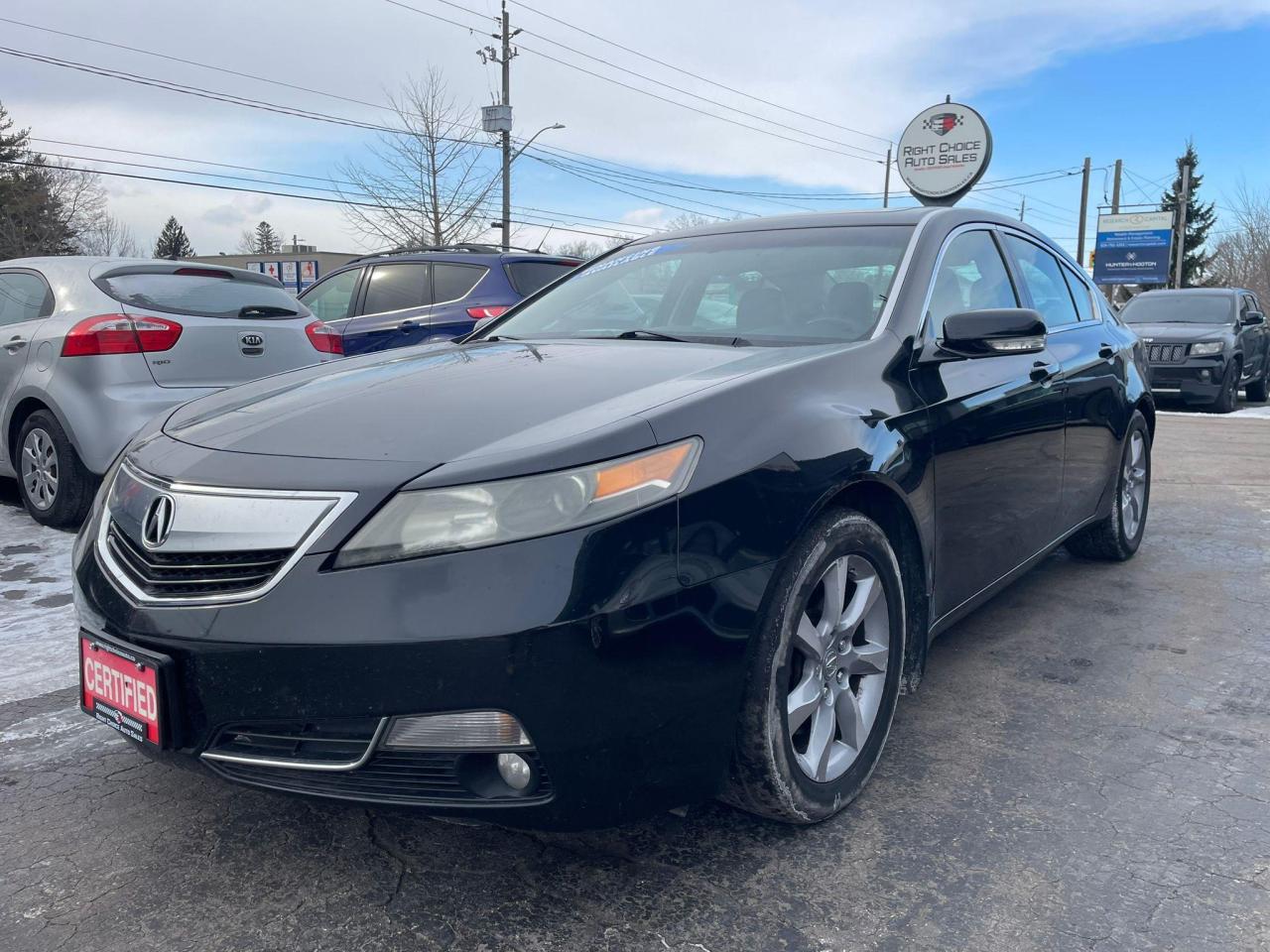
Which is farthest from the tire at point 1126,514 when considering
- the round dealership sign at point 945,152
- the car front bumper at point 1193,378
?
the car front bumper at point 1193,378

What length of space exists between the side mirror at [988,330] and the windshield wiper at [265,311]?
13.6ft

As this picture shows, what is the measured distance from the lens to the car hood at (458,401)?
6.73 feet

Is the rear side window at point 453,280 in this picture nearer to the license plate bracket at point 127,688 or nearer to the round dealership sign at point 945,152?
the round dealership sign at point 945,152

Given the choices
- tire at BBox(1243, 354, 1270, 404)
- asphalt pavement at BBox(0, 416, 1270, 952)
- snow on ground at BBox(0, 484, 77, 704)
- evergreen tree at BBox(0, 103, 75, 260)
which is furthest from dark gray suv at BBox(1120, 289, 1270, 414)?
evergreen tree at BBox(0, 103, 75, 260)

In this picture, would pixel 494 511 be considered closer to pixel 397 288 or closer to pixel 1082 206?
pixel 397 288

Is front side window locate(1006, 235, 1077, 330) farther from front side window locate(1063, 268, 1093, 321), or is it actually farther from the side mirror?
the side mirror

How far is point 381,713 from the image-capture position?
1.83 meters

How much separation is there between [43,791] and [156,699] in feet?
2.98

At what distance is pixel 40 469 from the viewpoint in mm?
5367

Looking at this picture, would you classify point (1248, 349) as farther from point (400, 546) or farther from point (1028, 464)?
point (400, 546)

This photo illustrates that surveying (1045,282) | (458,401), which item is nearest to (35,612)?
(458,401)

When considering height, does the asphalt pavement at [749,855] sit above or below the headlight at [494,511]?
below

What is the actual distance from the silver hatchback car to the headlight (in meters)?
3.77

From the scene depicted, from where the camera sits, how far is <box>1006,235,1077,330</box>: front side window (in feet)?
12.8
